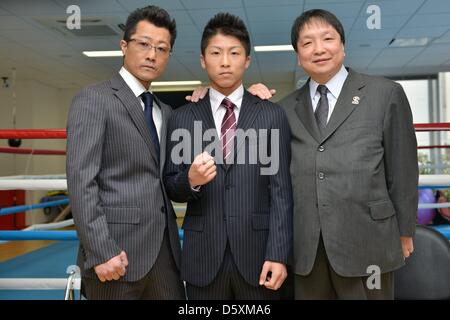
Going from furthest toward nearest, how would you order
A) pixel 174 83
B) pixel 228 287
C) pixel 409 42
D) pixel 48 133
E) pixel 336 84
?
1. pixel 174 83
2. pixel 409 42
3. pixel 48 133
4. pixel 336 84
5. pixel 228 287

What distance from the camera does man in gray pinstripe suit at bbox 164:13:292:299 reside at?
1238mm

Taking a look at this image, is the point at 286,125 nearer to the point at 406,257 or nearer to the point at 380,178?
the point at 380,178

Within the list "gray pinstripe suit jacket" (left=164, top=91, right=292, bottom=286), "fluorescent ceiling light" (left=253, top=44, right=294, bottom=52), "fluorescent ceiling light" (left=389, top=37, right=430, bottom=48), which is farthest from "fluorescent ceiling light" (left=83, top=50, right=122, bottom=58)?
"gray pinstripe suit jacket" (left=164, top=91, right=292, bottom=286)

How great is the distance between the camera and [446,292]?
4.31 feet

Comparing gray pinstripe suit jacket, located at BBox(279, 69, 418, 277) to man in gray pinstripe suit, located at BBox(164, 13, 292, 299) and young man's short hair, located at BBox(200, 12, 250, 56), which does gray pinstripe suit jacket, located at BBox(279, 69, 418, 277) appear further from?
young man's short hair, located at BBox(200, 12, 250, 56)

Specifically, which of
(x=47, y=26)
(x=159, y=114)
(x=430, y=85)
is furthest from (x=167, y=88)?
(x=159, y=114)

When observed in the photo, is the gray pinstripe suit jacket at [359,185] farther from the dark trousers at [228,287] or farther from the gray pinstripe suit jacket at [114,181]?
the gray pinstripe suit jacket at [114,181]

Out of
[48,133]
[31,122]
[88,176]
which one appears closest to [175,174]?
[88,176]

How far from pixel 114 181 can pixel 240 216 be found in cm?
37

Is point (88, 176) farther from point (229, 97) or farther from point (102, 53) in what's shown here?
point (102, 53)

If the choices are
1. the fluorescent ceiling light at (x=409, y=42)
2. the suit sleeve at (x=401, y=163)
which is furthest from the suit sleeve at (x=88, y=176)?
the fluorescent ceiling light at (x=409, y=42)

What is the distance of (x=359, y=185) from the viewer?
47.7 inches

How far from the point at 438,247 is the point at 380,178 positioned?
0.32m

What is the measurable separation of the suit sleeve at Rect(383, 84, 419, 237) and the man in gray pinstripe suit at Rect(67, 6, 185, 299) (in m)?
0.65
